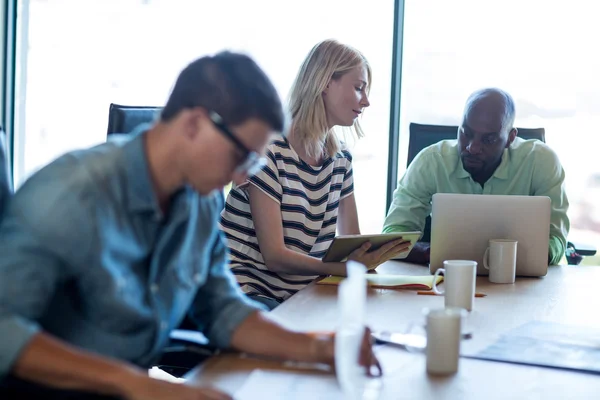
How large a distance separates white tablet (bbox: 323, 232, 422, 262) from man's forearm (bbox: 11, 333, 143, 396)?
3.32 feet

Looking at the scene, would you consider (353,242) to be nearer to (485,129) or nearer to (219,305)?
(219,305)

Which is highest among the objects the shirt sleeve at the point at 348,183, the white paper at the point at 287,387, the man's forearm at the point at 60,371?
the shirt sleeve at the point at 348,183

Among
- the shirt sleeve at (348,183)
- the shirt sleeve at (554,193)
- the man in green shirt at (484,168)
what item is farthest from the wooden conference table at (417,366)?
the man in green shirt at (484,168)

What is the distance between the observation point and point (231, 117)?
1.05 m

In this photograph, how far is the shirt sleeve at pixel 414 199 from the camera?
2.54 metres

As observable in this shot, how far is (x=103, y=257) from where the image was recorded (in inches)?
39.8

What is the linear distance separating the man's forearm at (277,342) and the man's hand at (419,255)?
1.01m

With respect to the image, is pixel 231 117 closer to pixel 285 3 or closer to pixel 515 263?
pixel 515 263

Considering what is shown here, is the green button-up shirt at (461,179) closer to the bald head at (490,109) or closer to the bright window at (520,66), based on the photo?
the bald head at (490,109)

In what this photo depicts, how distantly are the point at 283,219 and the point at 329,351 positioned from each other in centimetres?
103

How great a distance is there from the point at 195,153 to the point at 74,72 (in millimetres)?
3450

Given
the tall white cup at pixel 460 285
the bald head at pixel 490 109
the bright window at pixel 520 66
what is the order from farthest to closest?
the bright window at pixel 520 66 → the bald head at pixel 490 109 → the tall white cup at pixel 460 285

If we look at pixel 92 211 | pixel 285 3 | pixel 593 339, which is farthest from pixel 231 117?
pixel 285 3

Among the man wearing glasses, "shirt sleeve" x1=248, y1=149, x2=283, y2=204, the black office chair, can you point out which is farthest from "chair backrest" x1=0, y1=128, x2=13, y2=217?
the black office chair
